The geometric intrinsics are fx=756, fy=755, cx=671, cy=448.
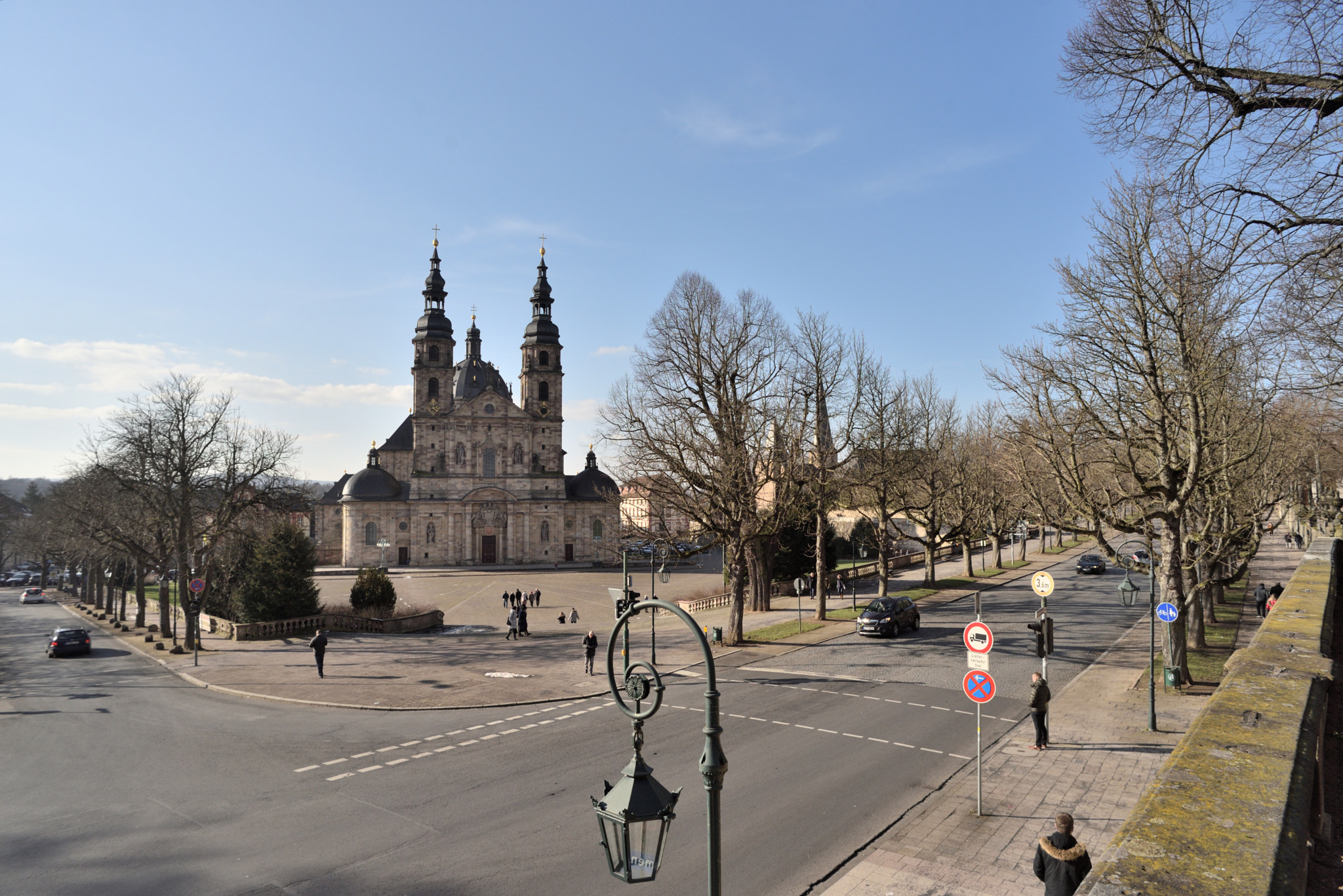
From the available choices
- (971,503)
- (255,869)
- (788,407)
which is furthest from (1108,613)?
(255,869)

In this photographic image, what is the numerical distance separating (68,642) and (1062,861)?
125 feet

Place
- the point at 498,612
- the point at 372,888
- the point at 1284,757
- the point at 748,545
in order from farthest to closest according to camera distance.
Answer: the point at 498,612 < the point at 748,545 < the point at 372,888 < the point at 1284,757

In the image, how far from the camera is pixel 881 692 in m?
20.2

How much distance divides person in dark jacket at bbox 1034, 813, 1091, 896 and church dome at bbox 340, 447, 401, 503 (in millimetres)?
76766

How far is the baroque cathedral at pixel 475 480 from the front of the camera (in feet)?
256

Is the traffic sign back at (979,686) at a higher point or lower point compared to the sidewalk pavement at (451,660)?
higher

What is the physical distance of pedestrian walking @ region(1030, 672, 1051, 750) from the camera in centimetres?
1463

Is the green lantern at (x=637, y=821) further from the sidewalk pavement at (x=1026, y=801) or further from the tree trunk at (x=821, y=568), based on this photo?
the tree trunk at (x=821, y=568)

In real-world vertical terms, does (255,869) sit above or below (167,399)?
below

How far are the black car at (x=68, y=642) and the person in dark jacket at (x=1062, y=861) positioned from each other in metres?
37.7

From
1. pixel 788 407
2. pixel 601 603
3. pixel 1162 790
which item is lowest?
pixel 601 603

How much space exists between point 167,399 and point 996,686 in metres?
34.3

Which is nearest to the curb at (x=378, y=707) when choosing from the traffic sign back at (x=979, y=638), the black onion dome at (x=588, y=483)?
the traffic sign back at (x=979, y=638)

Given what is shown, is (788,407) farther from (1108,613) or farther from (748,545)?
(1108,613)
